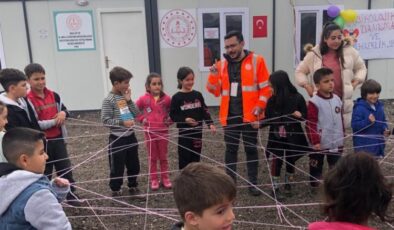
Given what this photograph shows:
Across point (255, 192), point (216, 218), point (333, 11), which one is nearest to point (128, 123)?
point (255, 192)

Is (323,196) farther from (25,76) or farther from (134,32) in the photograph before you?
(134,32)

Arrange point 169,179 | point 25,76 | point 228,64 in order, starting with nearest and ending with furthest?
point 25,76
point 228,64
point 169,179

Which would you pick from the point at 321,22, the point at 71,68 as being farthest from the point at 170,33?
the point at 321,22

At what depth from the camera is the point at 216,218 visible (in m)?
1.50

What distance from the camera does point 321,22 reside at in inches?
303

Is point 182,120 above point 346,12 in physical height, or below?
below

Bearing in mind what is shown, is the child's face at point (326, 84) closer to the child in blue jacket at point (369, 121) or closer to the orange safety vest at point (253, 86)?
the child in blue jacket at point (369, 121)

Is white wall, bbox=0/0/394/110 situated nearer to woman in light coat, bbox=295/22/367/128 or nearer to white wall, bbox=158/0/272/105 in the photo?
white wall, bbox=158/0/272/105

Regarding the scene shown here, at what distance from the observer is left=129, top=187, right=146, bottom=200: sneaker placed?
394 cm

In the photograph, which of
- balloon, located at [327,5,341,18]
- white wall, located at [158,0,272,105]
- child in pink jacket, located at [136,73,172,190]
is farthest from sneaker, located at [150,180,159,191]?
balloon, located at [327,5,341,18]

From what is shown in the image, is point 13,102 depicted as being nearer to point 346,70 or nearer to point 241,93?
point 241,93

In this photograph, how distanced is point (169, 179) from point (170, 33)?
4.00 meters

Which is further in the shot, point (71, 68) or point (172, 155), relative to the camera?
point (71, 68)

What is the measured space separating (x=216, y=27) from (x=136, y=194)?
4.55 meters
